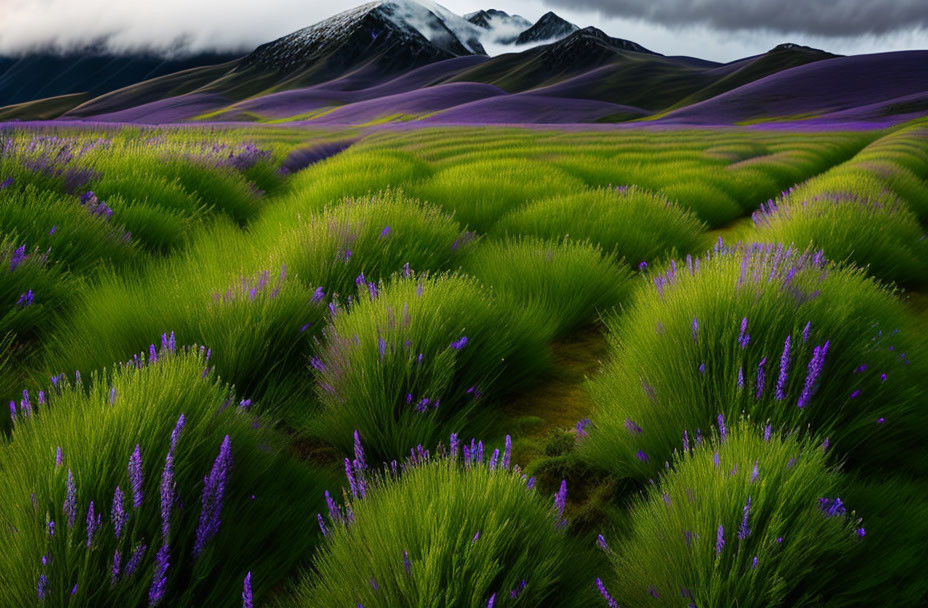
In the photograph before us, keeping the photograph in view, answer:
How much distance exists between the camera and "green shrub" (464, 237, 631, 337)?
8.24ft

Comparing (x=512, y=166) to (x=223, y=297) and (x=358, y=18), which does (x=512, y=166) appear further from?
(x=358, y=18)

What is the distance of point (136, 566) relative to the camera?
808mm

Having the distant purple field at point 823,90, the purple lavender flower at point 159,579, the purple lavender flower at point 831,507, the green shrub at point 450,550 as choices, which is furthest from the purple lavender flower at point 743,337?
the distant purple field at point 823,90

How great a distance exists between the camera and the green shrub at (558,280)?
98.9 inches

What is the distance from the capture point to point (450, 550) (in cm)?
78

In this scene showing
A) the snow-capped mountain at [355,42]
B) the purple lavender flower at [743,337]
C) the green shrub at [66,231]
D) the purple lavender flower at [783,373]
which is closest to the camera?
the purple lavender flower at [783,373]

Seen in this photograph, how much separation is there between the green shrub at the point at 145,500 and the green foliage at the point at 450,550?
15 cm

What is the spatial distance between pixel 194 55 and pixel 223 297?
194 meters

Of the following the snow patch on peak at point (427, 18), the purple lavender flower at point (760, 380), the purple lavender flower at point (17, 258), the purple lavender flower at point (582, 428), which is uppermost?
the snow patch on peak at point (427, 18)

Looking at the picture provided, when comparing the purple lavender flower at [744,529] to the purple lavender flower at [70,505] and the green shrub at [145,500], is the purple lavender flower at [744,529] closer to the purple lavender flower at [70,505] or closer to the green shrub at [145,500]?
the green shrub at [145,500]

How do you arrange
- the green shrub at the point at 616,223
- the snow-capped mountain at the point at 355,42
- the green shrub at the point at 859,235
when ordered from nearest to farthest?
the green shrub at the point at 859,235
the green shrub at the point at 616,223
the snow-capped mountain at the point at 355,42

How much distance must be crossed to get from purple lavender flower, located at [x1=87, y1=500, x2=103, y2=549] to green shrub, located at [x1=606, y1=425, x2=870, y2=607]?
0.80 m

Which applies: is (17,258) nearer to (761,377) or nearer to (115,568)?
(115,568)

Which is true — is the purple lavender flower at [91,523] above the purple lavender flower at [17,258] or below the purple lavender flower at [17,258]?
below
